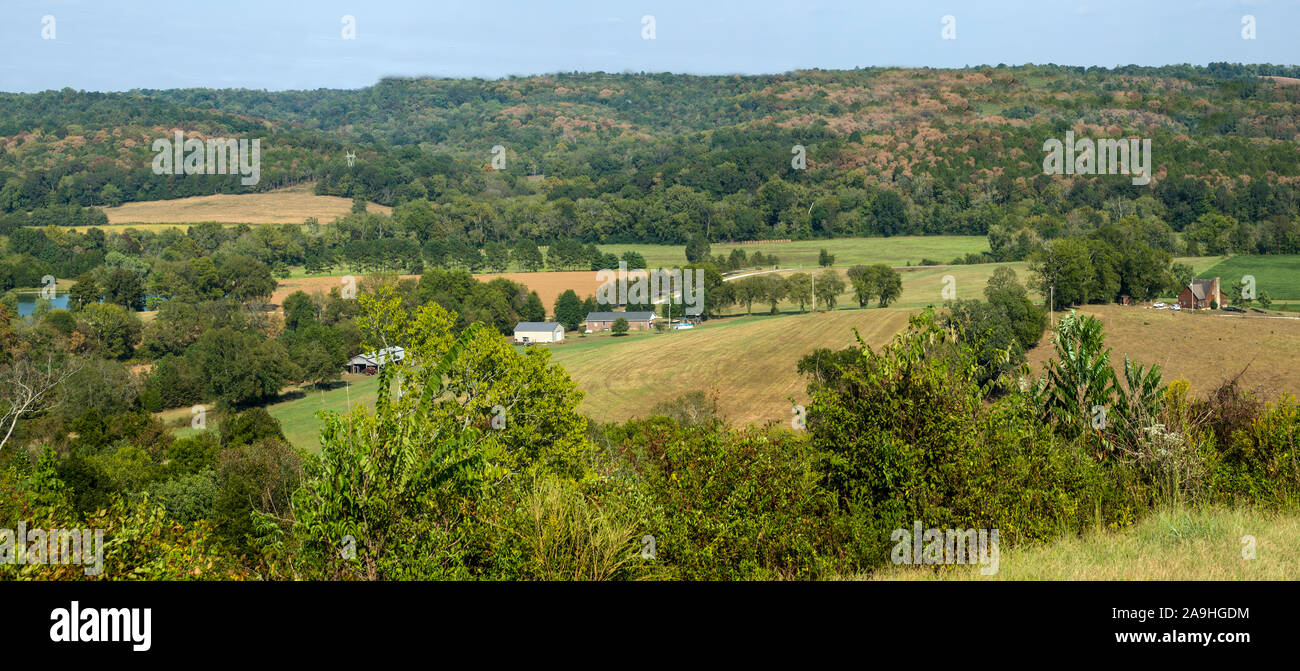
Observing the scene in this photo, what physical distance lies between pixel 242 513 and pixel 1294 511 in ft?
98.2

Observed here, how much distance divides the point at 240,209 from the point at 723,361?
122469 millimetres

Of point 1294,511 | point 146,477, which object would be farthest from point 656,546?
point 146,477

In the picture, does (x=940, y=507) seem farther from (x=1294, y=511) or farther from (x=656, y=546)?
(x=1294, y=511)

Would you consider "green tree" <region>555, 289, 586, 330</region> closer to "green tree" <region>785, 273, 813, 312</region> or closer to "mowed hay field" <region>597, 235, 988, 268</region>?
"green tree" <region>785, 273, 813, 312</region>

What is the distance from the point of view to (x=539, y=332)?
89.1 metres

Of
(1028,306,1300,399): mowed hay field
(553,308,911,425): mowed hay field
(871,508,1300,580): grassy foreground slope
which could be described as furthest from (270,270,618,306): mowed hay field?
(871,508,1300,580): grassy foreground slope

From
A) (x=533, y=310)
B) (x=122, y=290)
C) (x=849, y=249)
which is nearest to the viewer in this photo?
(x=533, y=310)

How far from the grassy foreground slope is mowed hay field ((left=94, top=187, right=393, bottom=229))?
156 metres

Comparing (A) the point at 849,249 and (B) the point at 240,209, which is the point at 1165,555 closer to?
(A) the point at 849,249

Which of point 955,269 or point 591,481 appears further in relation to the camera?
point 955,269

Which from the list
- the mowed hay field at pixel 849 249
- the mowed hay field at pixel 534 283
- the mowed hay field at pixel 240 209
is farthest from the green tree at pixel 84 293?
the mowed hay field at pixel 849 249

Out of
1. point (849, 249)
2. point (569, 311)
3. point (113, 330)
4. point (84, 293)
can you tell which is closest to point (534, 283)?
point (569, 311)

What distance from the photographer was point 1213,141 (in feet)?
579
